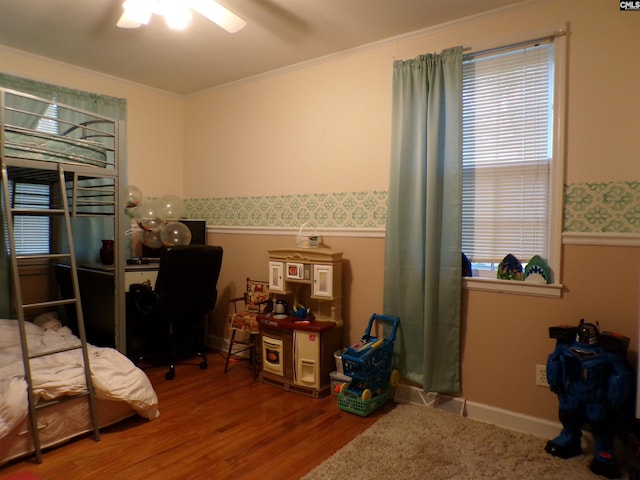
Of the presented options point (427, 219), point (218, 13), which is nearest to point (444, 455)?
point (427, 219)

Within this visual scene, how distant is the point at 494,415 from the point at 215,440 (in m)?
1.67

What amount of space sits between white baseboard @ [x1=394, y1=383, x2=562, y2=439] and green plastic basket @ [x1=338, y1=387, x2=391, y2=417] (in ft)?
0.59

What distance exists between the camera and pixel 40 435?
2.18 metres

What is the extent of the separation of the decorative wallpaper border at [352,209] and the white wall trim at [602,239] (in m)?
0.02

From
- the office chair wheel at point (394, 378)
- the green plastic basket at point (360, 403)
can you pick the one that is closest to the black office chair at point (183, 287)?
the green plastic basket at point (360, 403)

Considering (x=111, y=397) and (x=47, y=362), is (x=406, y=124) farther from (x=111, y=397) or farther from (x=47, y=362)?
A: (x=47, y=362)

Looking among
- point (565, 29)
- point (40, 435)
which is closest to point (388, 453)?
point (40, 435)

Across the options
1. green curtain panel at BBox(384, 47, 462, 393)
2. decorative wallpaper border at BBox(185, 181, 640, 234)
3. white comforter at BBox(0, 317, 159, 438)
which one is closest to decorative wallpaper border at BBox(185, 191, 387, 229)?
decorative wallpaper border at BBox(185, 181, 640, 234)

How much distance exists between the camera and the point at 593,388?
1990 mm

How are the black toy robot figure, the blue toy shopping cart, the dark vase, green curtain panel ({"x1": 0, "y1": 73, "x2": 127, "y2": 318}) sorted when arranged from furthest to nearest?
the dark vase, green curtain panel ({"x1": 0, "y1": 73, "x2": 127, "y2": 318}), the blue toy shopping cart, the black toy robot figure

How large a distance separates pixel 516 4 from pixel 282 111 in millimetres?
1870

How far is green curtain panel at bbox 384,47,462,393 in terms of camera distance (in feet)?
8.56

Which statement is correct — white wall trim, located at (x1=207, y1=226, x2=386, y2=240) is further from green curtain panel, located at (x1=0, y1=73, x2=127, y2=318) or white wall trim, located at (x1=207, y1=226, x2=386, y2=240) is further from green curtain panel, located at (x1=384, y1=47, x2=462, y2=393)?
green curtain panel, located at (x1=0, y1=73, x2=127, y2=318)

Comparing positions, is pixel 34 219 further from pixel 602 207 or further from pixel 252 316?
pixel 602 207
